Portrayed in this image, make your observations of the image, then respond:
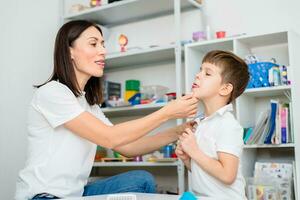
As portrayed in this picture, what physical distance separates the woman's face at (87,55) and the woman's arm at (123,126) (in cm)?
31

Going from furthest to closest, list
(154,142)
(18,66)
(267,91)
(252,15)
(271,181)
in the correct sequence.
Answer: (18,66) < (252,15) < (267,91) < (271,181) < (154,142)

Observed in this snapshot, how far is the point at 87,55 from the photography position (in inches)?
72.6

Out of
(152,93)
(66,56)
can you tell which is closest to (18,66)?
(152,93)

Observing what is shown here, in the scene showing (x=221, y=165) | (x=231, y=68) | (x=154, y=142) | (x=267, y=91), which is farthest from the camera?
(x=267, y=91)

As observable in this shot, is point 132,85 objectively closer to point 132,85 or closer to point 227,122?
point 132,85

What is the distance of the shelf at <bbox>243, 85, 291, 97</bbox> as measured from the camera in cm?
224

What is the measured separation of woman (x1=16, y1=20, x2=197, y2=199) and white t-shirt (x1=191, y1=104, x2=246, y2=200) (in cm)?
11

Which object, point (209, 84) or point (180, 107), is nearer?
point (180, 107)

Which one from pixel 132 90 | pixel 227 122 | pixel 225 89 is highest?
pixel 132 90

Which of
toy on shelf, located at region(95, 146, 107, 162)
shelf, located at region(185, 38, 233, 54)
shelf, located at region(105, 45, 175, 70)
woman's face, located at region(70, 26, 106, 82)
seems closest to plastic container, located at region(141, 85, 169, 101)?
shelf, located at region(105, 45, 175, 70)

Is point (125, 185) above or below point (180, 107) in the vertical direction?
below

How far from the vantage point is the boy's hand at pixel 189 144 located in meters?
1.58

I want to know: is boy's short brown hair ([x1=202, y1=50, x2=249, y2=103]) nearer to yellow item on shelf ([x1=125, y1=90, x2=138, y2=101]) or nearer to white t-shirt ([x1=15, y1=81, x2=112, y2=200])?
white t-shirt ([x1=15, y1=81, x2=112, y2=200])

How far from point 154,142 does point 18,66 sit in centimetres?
149
